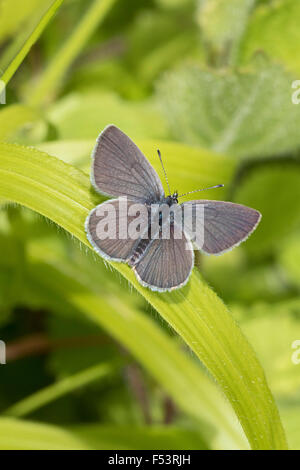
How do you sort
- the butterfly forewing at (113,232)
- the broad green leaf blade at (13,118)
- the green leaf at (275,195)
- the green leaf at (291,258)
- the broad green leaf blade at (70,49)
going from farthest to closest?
the green leaf at (275,195) < the green leaf at (291,258) < the broad green leaf blade at (70,49) < the broad green leaf blade at (13,118) < the butterfly forewing at (113,232)

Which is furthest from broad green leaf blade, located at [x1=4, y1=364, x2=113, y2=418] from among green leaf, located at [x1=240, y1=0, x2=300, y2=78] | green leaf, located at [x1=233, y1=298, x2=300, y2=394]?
green leaf, located at [x1=240, y1=0, x2=300, y2=78]

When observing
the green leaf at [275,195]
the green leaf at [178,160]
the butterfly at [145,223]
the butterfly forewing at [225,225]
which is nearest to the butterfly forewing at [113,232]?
the butterfly at [145,223]

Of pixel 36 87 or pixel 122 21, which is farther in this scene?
pixel 122 21

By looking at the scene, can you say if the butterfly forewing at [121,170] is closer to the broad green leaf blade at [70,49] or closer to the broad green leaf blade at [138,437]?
the broad green leaf blade at [138,437]

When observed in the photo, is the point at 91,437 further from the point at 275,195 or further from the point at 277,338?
the point at 275,195
